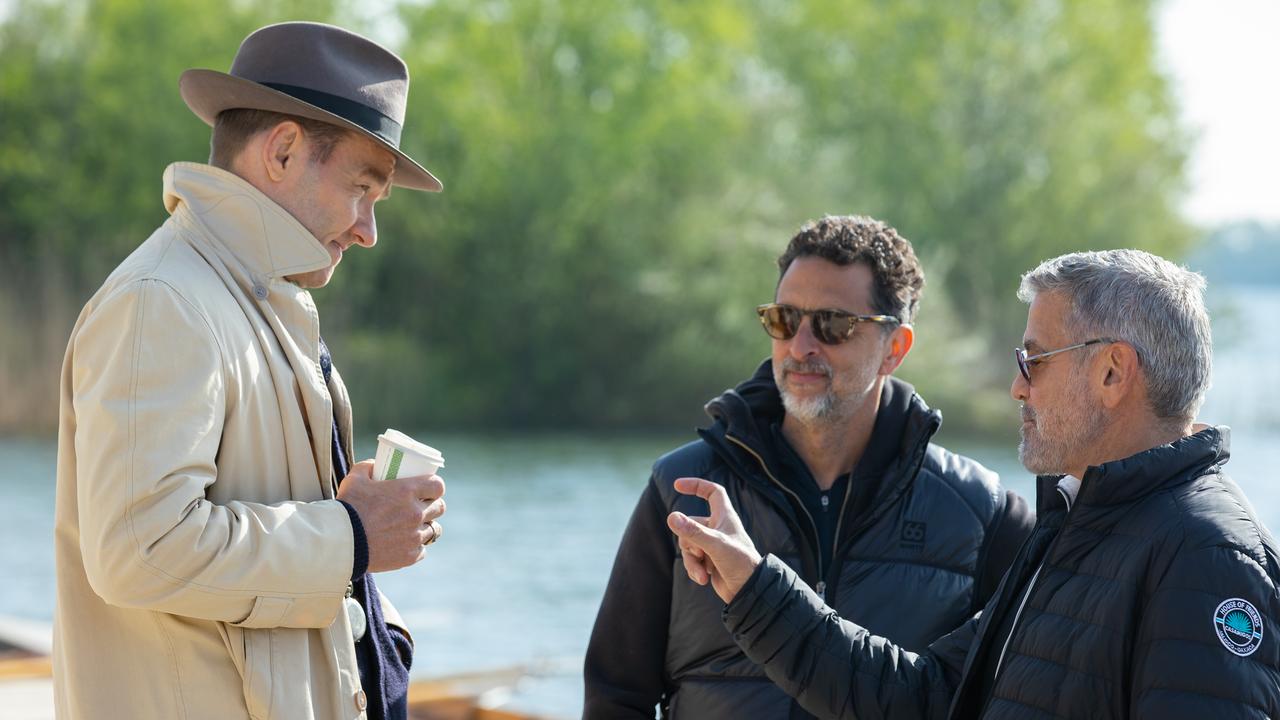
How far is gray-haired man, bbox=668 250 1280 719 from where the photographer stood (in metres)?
1.80

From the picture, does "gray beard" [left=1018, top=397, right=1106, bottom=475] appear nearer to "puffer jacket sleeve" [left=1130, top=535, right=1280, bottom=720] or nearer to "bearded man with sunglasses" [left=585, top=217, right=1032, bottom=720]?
"puffer jacket sleeve" [left=1130, top=535, right=1280, bottom=720]

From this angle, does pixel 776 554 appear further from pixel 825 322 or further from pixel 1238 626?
pixel 1238 626

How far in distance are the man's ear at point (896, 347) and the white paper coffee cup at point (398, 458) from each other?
1.24m

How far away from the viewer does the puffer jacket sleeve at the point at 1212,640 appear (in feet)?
5.77

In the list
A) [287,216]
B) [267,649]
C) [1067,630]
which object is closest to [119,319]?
[287,216]

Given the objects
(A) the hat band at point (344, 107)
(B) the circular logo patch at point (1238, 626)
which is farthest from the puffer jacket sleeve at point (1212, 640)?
(A) the hat band at point (344, 107)

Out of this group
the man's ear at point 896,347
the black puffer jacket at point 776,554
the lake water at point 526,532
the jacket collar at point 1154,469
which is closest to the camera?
the jacket collar at point 1154,469

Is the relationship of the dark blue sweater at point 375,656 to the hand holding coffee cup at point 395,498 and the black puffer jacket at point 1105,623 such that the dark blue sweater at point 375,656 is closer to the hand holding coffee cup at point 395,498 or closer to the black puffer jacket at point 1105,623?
the hand holding coffee cup at point 395,498

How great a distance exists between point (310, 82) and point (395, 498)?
70cm

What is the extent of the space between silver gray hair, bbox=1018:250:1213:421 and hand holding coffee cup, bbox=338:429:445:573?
1037 mm

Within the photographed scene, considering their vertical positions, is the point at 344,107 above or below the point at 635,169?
below

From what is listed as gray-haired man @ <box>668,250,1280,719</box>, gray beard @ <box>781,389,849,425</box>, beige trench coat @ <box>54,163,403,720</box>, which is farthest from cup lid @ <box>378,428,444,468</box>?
gray beard @ <box>781,389,849,425</box>

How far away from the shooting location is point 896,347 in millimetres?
3156

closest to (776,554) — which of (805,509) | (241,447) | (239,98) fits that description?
(805,509)
